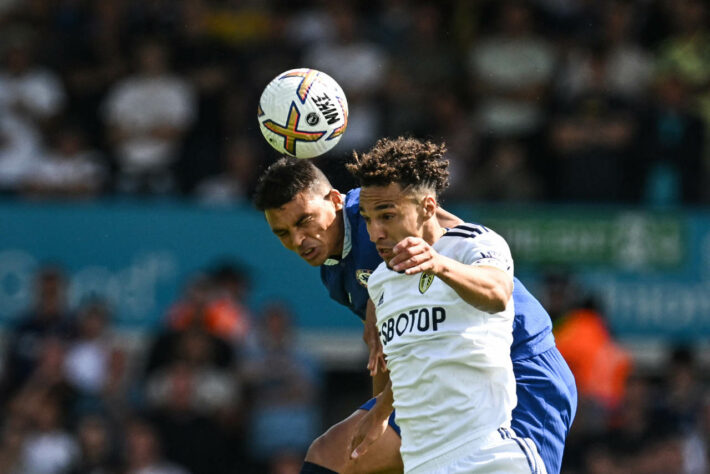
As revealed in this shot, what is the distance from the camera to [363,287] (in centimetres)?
620

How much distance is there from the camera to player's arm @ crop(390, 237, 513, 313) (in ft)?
14.5

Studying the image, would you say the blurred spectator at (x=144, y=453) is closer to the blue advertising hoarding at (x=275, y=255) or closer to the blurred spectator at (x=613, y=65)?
the blue advertising hoarding at (x=275, y=255)

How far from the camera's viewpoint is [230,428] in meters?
11.1

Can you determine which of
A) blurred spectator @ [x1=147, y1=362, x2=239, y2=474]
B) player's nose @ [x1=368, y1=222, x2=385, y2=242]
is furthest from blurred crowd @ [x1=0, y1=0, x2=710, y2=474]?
player's nose @ [x1=368, y1=222, x2=385, y2=242]

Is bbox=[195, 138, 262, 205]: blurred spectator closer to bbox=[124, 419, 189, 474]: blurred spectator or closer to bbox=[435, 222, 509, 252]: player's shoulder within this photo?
bbox=[124, 419, 189, 474]: blurred spectator

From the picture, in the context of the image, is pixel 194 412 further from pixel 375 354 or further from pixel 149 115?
pixel 375 354

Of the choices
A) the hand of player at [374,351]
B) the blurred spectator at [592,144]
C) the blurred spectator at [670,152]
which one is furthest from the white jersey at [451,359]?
the blurred spectator at [670,152]

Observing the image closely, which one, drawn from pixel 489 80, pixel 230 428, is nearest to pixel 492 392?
pixel 230 428

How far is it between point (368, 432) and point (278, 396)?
582 cm

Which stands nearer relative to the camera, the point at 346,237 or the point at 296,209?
the point at 296,209

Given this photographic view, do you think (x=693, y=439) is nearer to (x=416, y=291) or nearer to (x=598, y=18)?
(x=598, y=18)

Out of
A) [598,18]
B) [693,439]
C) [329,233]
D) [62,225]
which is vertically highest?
[598,18]

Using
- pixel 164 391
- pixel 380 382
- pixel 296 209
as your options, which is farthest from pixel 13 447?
pixel 380 382

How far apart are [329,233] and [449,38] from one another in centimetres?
764
